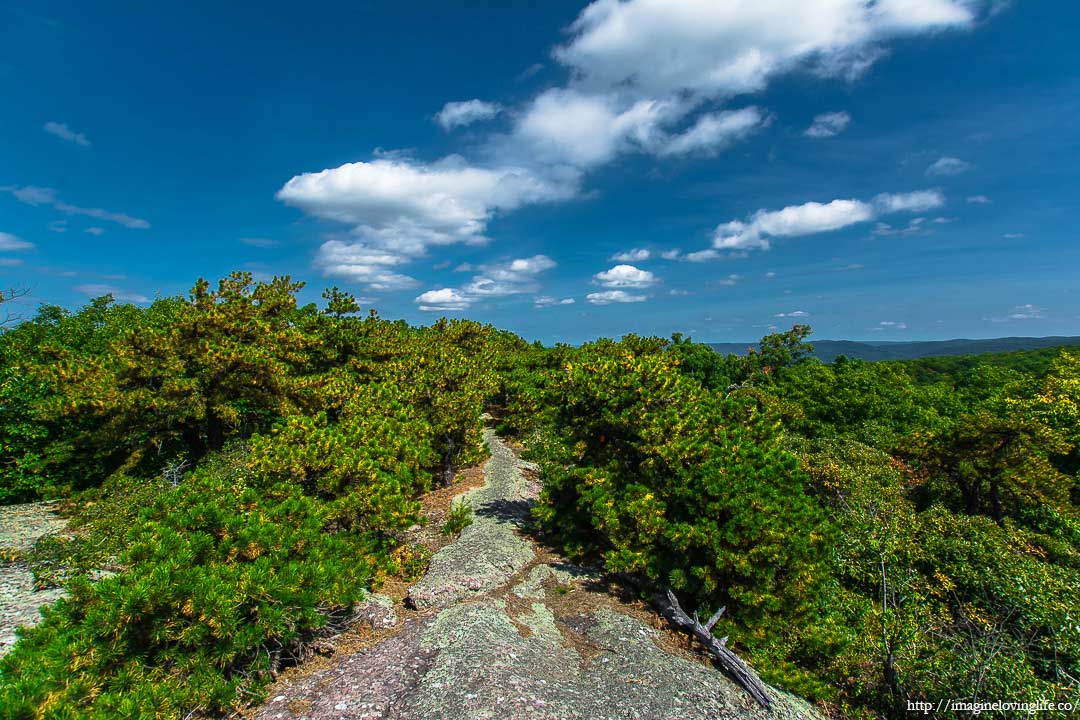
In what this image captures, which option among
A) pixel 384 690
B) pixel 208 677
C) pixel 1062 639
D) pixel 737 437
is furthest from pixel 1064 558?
pixel 208 677

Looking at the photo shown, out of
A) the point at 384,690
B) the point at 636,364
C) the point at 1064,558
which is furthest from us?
the point at 1064,558

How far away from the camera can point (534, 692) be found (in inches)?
328

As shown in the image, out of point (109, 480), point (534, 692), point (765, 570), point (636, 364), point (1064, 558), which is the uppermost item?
point (636, 364)

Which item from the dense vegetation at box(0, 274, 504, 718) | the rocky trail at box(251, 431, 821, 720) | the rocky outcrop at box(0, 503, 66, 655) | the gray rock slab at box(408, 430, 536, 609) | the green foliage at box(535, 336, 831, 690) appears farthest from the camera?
the gray rock slab at box(408, 430, 536, 609)

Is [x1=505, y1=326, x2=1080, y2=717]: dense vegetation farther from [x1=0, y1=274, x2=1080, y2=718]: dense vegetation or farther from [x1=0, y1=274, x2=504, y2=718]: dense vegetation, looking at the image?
[x1=0, y1=274, x2=504, y2=718]: dense vegetation

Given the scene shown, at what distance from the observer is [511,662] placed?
9.18 metres

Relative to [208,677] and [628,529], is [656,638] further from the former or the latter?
[208,677]

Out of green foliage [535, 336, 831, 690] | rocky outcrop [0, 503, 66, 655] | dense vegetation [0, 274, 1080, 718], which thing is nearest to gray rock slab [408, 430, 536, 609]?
dense vegetation [0, 274, 1080, 718]

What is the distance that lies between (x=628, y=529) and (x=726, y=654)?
3421 millimetres

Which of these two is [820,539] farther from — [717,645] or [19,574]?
[19,574]

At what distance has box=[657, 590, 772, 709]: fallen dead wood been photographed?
8914 mm

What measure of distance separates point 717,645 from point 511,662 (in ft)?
14.7

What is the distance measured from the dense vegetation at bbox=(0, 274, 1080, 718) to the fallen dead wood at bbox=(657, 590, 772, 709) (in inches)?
21.3

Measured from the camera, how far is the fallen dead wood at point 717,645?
891cm
